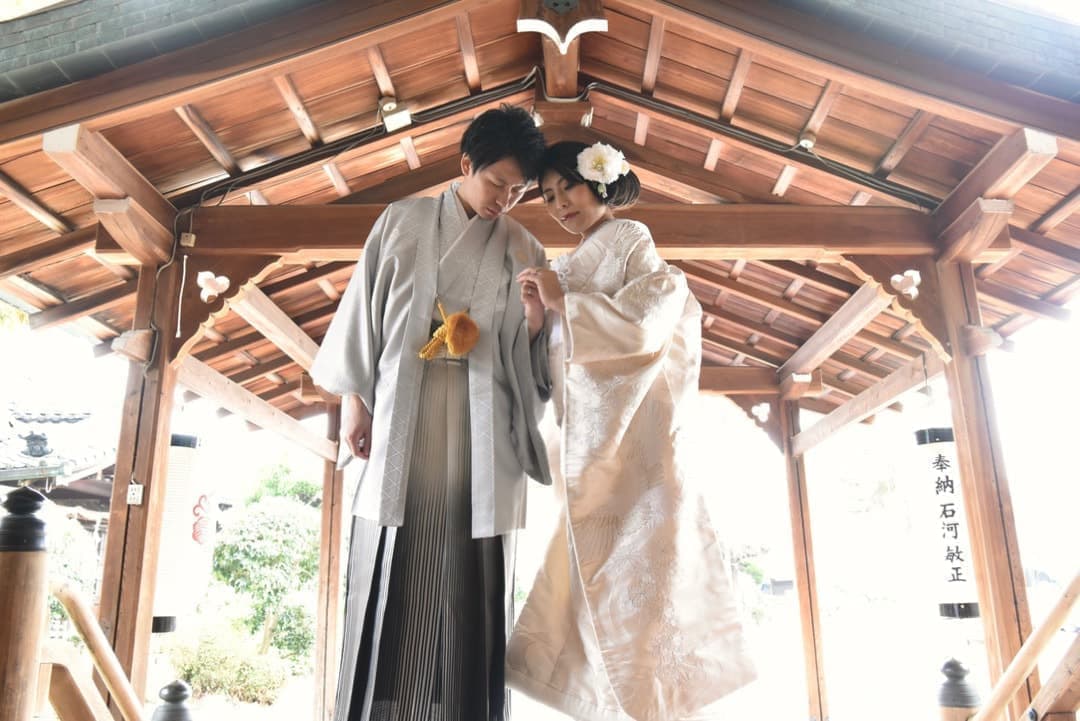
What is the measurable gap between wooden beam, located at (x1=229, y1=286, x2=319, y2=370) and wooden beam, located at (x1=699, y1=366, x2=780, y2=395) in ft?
13.2

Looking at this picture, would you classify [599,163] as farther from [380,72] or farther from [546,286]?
[380,72]

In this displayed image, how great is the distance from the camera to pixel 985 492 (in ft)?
14.6

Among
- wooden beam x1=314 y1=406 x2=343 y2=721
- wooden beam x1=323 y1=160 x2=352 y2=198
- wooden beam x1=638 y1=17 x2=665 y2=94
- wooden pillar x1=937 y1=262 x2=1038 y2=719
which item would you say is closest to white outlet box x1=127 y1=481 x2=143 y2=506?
wooden beam x1=323 y1=160 x2=352 y2=198

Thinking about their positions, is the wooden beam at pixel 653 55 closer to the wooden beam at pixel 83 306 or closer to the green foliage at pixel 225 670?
the wooden beam at pixel 83 306

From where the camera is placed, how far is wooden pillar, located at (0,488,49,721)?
1.53m

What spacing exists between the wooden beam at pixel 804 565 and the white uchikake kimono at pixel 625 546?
661 centimetres

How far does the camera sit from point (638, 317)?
1955 millimetres

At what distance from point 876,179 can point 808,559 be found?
4494mm

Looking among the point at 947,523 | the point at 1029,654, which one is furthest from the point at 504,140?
the point at 947,523

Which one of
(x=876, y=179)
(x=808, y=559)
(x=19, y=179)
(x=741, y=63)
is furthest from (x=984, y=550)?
(x=19, y=179)

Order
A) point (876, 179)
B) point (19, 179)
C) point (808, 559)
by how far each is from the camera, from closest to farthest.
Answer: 1. point (19, 179)
2. point (876, 179)
3. point (808, 559)

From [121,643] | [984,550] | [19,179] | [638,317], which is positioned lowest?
[121,643]

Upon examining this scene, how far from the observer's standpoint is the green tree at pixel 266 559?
34.4ft

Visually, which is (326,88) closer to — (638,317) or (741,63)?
(741,63)
